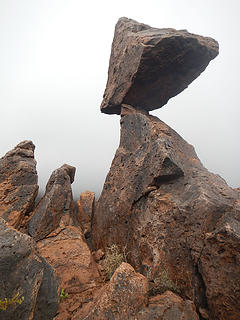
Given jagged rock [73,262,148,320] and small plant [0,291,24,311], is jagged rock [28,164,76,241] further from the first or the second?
small plant [0,291,24,311]

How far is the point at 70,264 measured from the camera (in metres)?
7.66

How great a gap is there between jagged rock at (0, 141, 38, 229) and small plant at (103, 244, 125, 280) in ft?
16.7

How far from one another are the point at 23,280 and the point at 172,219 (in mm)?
5357

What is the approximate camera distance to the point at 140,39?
32.1 feet

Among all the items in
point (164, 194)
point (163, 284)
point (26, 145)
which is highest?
point (164, 194)

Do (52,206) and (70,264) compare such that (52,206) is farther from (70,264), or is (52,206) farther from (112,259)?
(112,259)

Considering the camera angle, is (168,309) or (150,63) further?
(150,63)

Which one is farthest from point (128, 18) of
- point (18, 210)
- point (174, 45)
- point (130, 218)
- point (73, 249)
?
point (73, 249)

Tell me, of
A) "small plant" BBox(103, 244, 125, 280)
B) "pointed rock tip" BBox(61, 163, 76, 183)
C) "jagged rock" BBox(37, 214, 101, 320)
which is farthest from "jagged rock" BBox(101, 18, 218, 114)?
"small plant" BBox(103, 244, 125, 280)

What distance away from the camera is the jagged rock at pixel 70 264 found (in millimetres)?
6082

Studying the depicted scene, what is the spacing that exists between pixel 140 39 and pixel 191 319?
1257 centimetres

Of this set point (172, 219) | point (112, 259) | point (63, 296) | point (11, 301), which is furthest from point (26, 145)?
point (172, 219)

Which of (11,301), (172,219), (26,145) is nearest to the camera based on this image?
(11,301)

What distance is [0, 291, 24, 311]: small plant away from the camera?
10.5ft
